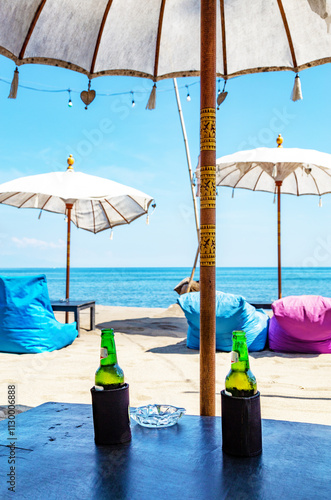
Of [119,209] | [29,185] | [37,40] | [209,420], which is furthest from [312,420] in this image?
[119,209]

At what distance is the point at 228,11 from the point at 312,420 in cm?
242

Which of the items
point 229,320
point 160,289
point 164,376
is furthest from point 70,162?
point 160,289

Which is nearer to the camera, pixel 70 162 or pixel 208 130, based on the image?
pixel 208 130

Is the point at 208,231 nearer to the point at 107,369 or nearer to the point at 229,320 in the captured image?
the point at 107,369

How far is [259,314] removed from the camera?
4.82 meters

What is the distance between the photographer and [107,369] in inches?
40.6

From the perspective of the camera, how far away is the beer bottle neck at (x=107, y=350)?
3.36 ft

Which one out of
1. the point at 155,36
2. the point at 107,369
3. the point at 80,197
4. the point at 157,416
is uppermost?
the point at 155,36

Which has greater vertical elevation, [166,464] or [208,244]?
[208,244]

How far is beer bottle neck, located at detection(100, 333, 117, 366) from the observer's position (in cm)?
103

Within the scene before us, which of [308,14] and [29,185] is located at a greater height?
[308,14]

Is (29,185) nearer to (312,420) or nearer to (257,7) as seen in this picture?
(257,7)

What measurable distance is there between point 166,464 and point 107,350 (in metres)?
0.28

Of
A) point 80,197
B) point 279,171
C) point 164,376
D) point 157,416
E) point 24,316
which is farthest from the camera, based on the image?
point 279,171
